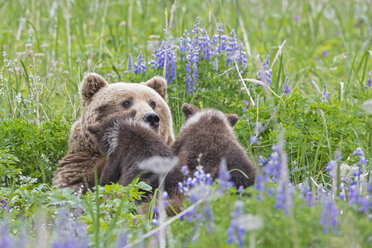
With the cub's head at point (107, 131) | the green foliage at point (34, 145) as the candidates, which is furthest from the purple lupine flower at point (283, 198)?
the green foliage at point (34, 145)

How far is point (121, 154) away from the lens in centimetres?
375

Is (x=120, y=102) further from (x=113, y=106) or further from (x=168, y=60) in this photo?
(x=168, y=60)

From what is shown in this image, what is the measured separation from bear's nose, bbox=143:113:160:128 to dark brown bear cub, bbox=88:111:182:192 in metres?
0.29

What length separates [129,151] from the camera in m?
3.71

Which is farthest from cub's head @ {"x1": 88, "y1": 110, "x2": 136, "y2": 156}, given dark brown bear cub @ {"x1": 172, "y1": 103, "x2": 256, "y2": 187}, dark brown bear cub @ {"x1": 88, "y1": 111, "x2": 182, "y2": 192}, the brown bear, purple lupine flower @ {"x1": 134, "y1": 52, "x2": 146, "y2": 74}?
purple lupine flower @ {"x1": 134, "y1": 52, "x2": 146, "y2": 74}

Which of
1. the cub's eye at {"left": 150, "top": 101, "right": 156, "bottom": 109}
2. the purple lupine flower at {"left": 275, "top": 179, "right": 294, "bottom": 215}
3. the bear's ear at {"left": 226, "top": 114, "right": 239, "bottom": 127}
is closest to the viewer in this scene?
the purple lupine flower at {"left": 275, "top": 179, "right": 294, "bottom": 215}

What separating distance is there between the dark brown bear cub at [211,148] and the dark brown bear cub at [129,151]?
0.15 m

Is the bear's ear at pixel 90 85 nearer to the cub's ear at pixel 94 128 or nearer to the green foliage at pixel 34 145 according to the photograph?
the green foliage at pixel 34 145

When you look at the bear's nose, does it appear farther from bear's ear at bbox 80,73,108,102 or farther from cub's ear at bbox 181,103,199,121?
bear's ear at bbox 80,73,108,102

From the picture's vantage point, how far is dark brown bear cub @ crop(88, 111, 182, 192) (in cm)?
366

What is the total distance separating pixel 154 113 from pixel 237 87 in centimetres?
129

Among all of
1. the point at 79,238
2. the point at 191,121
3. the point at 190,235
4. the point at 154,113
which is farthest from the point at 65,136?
the point at 190,235

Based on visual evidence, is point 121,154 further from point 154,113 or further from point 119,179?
point 154,113

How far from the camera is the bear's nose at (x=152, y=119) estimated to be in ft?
13.8
